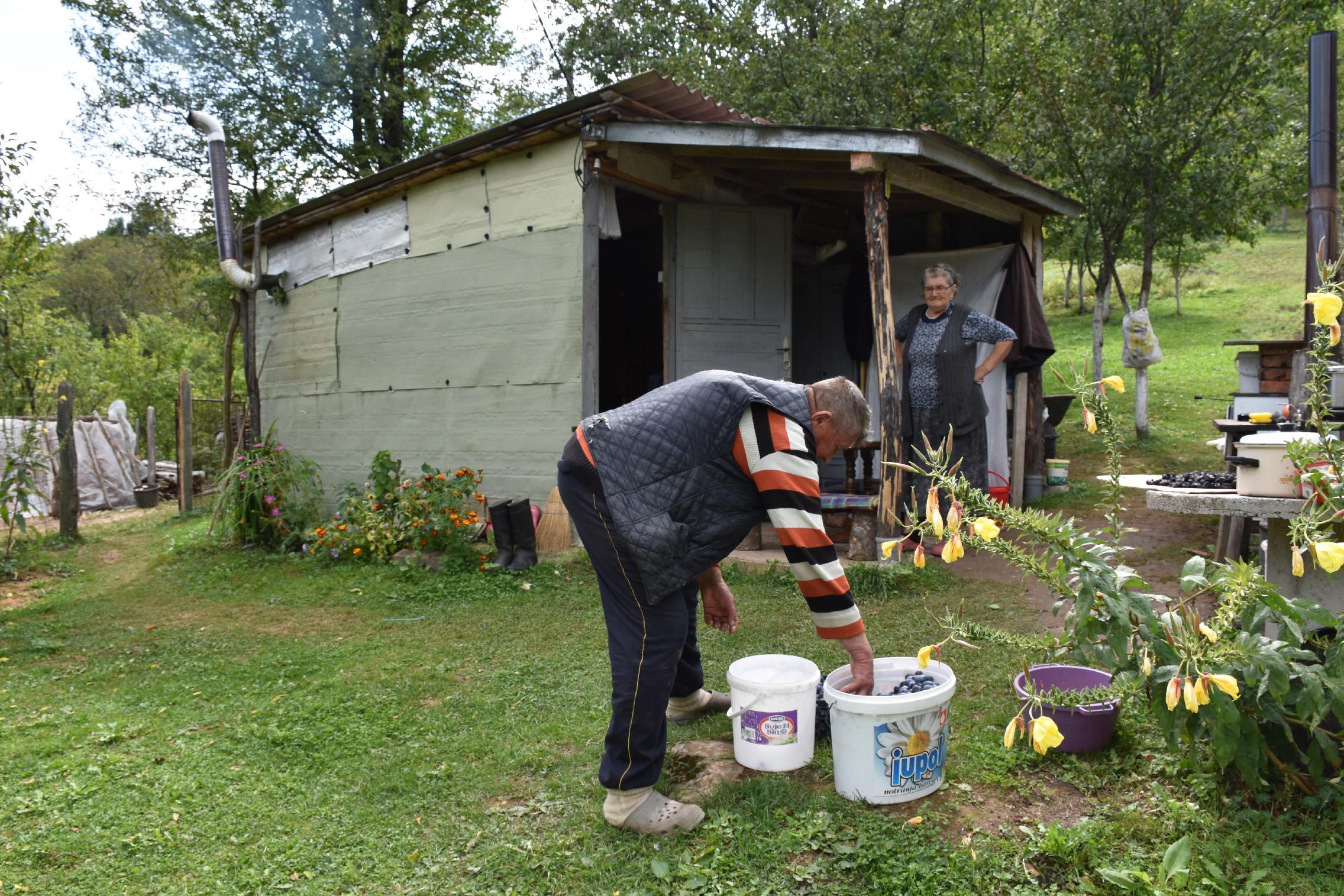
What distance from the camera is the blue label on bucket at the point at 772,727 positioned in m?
2.96

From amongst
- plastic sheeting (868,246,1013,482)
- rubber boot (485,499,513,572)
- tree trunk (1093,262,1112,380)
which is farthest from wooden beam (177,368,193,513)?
tree trunk (1093,262,1112,380)

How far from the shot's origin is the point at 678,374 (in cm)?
715

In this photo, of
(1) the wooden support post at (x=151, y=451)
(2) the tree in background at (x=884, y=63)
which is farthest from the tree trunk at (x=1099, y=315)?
(1) the wooden support post at (x=151, y=451)

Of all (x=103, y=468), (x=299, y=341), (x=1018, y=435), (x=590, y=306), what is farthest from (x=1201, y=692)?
(x=103, y=468)

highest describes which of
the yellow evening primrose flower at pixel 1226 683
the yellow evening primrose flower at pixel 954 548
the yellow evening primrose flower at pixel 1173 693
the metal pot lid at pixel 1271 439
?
the metal pot lid at pixel 1271 439

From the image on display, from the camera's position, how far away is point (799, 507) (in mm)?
2492

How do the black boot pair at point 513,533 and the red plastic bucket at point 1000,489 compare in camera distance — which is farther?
the red plastic bucket at point 1000,489

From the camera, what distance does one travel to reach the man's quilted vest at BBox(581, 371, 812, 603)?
256 cm

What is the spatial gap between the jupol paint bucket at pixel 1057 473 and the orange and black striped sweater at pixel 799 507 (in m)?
6.52

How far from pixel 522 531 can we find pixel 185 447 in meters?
8.96

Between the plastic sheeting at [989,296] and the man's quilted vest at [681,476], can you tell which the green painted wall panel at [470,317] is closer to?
the plastic sheeting at [989,296]

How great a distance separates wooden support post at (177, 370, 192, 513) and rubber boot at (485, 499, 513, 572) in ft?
27.7

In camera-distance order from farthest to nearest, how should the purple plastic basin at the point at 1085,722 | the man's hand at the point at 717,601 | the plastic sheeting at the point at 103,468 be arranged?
the plastic sheeting at the point at 103,468
the man's hand at the point at 717,601
the purple plastic basin at the point at 1085,722

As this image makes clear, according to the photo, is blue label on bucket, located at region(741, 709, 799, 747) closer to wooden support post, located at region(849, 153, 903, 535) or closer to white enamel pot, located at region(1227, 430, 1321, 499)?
white enamel pot, located at region(1227, 430, 1321, 499)
